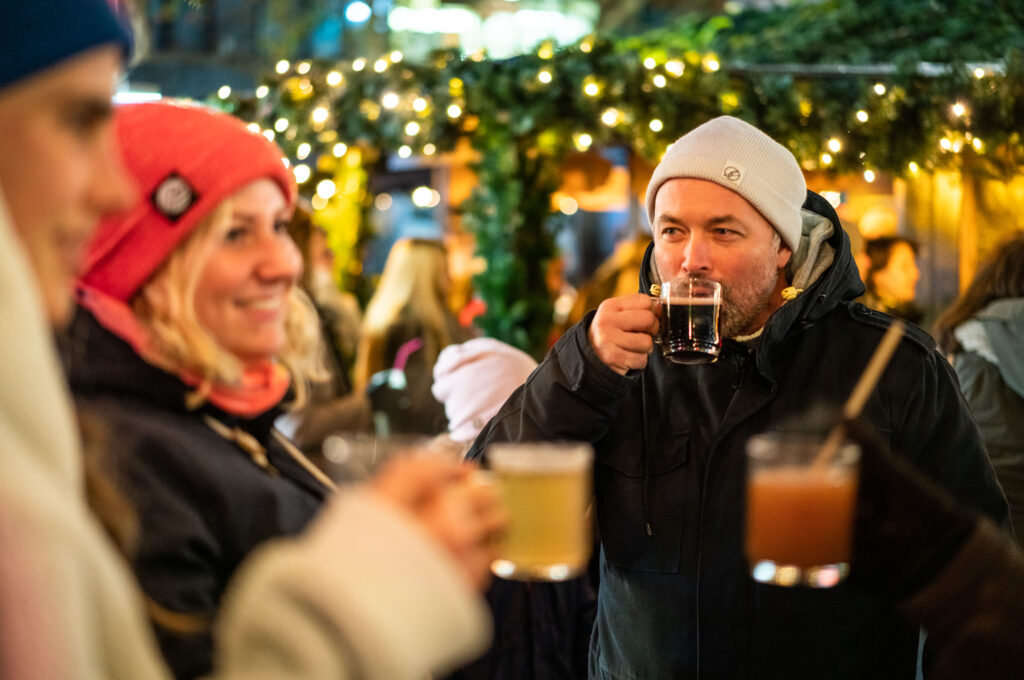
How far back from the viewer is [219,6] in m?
17.7

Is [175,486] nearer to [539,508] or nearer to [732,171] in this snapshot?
[539,508]

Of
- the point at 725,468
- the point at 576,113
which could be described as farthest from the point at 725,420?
the point at 576,113

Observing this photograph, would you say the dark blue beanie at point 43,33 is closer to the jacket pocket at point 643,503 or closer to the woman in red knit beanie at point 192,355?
the woman in red knit beanie at point 192,355

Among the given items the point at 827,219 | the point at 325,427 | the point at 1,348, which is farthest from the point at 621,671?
the point at 325,427

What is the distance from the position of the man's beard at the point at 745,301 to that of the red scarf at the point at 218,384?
1361mm

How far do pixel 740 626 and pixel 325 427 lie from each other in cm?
288

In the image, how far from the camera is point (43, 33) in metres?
1.04

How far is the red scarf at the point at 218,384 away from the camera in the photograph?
61.8 inches

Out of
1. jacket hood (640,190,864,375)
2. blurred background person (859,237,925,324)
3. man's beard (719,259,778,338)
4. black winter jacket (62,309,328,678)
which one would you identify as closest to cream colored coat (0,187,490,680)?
black winter jacket (62,309,328,678)

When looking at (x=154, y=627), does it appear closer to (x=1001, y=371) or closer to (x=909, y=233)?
(x=1001, y=371)

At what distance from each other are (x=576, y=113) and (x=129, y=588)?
6271mm

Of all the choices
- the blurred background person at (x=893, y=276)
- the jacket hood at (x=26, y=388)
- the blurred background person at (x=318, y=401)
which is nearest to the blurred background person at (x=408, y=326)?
the blurred background person at (x=318, y=401)

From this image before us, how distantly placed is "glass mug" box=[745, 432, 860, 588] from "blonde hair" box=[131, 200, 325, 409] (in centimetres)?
90

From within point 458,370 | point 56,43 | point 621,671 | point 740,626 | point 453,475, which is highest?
point 56,43
